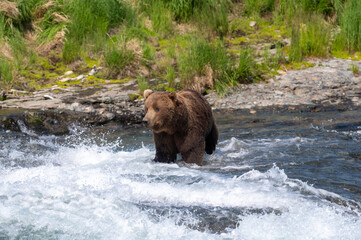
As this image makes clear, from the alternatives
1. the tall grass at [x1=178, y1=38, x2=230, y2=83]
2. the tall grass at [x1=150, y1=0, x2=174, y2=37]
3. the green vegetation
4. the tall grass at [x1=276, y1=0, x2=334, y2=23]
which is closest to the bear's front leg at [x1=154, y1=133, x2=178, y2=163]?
the green vegetation

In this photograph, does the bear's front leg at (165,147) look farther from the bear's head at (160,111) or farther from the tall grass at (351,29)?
the tall grass at (351,29)

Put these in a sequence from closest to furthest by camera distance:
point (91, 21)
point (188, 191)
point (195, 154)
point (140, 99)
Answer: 1. point (188, 191)
2. point (195, 154)
3. point (140, 99)
4. point (91, 21)

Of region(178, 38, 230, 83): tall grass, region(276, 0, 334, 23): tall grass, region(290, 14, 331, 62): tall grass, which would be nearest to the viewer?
region(178, 38, 230, 83): tall grass

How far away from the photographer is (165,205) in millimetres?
4023

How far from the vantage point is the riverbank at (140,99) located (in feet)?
26.2

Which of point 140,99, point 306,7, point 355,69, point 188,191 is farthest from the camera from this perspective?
point 306,7

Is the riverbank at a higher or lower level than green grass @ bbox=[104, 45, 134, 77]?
lower

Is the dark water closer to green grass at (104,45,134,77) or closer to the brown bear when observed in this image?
the brown bear

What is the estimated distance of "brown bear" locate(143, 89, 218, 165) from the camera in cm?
500

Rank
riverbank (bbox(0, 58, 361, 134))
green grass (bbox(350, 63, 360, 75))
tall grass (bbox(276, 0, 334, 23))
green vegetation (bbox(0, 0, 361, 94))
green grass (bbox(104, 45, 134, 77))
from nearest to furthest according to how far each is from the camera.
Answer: riverbank (bbox(0, 58, 361, 134)), green vegetation (bbox(0, 0, 361, 94)), green grass (bbox(350, 63, 360, 75)), green grass (bbox(104, 45, 134, 77)), tall grass (bbox(276, 0, 334, 23))

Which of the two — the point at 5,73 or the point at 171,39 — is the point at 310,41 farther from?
the point at 5,73

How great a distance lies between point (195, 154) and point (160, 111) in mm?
731

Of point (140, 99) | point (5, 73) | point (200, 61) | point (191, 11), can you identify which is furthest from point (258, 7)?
point (5, 73)

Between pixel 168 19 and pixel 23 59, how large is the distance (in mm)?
3788
